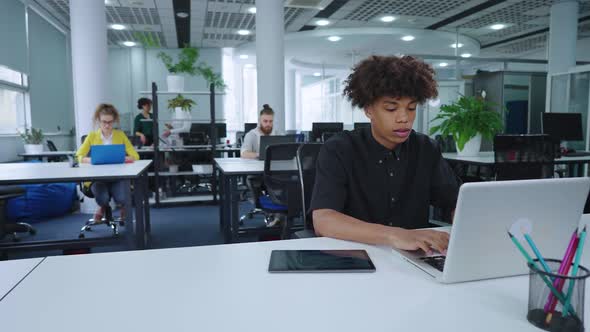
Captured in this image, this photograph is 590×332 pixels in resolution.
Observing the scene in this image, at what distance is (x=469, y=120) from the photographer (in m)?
4.12

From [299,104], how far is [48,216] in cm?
1104

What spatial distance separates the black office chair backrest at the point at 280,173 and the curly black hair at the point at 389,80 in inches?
65.8

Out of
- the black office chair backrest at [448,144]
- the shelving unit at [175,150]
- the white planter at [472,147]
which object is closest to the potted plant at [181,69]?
the shelving unit at [175,150]

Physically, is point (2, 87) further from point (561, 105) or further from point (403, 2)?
point (561, 105)

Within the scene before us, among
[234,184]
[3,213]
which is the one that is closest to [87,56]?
[3,213]

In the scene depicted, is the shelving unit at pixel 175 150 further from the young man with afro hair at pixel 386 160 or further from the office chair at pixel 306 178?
the young man with afro hair at pixel 386 160

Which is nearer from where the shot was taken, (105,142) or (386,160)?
(386,160)

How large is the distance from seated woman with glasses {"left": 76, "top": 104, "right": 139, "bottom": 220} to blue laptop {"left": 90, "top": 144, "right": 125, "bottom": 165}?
14 cm

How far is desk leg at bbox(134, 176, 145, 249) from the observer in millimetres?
3340

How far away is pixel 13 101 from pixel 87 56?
262 cm

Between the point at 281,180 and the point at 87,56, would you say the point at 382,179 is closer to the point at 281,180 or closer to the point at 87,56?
the point at 281,180

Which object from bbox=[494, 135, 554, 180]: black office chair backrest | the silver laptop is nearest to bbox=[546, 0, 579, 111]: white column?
bbox=[494, 135, 554, 180]: black office chair backrest

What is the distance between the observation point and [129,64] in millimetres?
10672

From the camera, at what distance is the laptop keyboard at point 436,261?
3.29 ft
